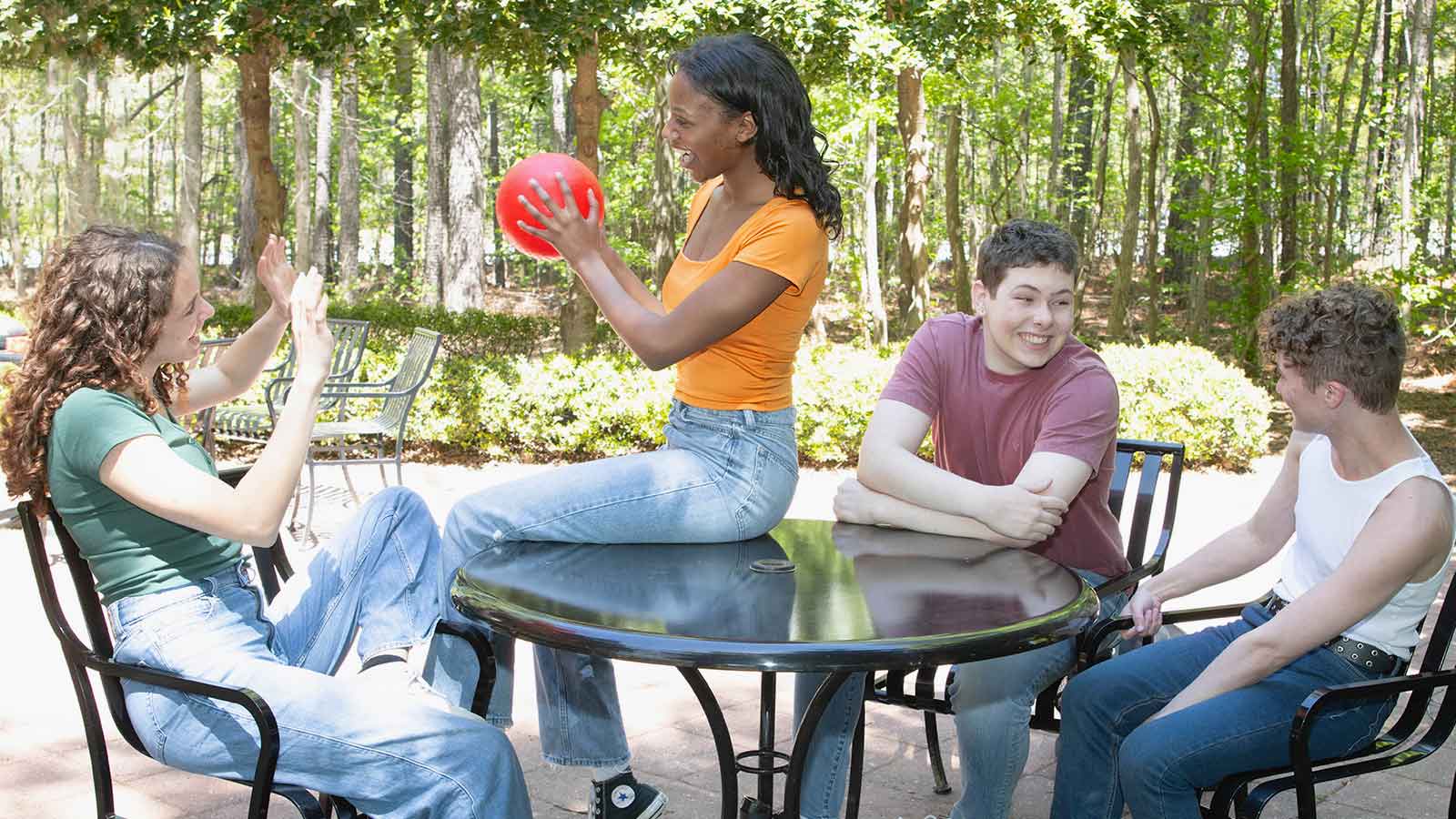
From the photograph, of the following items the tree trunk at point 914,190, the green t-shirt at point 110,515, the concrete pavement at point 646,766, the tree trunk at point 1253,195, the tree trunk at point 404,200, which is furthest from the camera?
the tree trunk at point 404,200

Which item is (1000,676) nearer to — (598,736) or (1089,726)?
(1089,726)

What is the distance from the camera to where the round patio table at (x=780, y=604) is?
189 cm

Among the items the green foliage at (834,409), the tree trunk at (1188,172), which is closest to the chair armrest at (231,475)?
the green foliage at (834,409)

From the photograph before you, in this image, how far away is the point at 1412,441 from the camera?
2404 millimetres

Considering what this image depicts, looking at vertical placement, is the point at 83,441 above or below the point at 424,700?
above

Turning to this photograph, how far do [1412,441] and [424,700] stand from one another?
6.11ft

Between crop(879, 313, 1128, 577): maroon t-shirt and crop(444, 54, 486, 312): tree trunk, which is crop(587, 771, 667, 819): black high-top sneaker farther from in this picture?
crop(444, 54, 486, 312): tree trunk

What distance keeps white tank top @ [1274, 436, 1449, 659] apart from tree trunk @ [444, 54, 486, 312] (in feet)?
53.4

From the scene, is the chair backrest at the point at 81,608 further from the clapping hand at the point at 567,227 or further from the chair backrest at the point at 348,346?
the chair backrest at the point at 348,346

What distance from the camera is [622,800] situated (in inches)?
103

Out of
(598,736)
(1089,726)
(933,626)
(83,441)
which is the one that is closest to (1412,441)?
(1089,726)

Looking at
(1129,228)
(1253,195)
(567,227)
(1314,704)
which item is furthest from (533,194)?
(1129,228)

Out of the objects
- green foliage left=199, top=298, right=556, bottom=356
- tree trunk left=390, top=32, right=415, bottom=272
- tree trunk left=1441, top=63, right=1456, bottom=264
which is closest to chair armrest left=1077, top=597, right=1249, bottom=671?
green foliage left=199, top=298, right=556, bottom=356

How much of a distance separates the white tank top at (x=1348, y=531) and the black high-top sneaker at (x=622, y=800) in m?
1.40
